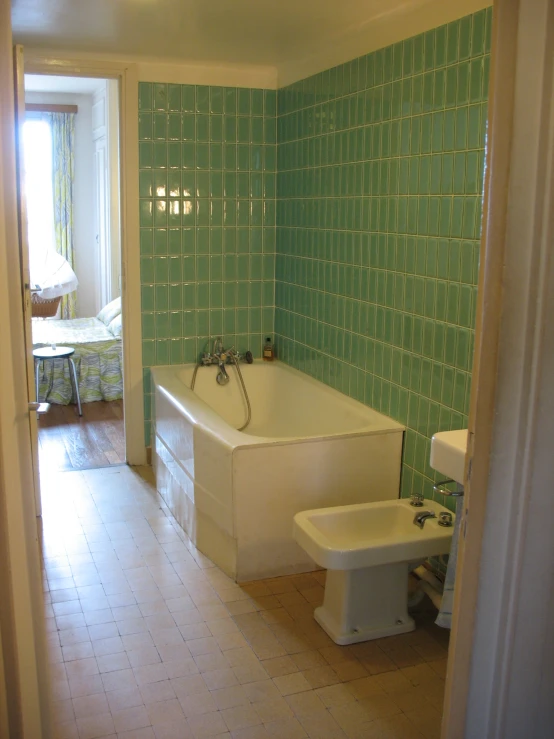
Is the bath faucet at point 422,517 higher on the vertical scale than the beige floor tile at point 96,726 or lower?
higher

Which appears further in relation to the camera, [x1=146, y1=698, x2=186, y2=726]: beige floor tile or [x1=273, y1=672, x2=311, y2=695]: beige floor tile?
[x1=273, y1=672, x2=311, y2=695]: beige floor tile

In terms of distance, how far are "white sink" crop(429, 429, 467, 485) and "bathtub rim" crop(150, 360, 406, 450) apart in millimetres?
817

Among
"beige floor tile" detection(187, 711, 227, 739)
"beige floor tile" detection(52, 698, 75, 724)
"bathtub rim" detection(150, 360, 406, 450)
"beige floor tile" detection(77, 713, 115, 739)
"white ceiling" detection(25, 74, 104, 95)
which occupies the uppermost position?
"white ceiling" detection(25, 74, 104, 95)

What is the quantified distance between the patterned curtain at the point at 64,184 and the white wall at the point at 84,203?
6 centimetres

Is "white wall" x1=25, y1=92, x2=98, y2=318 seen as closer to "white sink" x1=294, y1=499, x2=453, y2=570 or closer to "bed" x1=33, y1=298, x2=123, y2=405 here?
"bed" x1=33, y1=298, x2=123, y2=405

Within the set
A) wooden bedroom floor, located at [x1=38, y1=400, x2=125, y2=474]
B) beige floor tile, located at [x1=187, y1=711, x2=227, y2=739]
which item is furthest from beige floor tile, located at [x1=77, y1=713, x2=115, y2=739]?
wooden bedroom floor, located at [x1=38, y1=400, x2=125, y2=474]

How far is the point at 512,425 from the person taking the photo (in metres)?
1.23

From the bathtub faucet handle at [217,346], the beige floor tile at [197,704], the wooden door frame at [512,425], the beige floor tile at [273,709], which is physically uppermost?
Result: the wooden door frame at [512,425]

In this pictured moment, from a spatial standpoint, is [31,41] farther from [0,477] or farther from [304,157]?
[0,477]

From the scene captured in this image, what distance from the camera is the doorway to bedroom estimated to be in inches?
209

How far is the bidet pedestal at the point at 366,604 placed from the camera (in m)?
2.63

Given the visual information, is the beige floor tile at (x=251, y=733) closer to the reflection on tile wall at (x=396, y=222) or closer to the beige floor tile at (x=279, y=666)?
the beige floor tile at (x=279, y=666)

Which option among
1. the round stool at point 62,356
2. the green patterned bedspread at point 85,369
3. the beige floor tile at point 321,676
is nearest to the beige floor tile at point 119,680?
the beige floor tile at point 321,676

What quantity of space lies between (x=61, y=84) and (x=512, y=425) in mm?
6872
